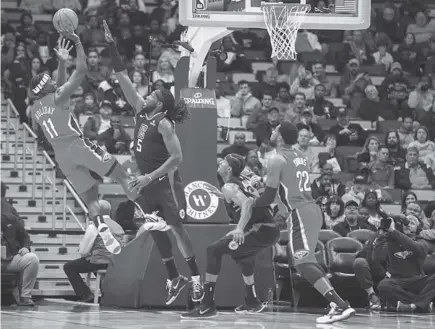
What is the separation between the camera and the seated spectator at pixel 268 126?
61.1ft

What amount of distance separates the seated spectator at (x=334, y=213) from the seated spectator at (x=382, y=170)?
95.5 inches

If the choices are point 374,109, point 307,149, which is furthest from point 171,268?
point 374,109

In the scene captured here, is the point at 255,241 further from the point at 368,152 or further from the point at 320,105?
the point at 320,105

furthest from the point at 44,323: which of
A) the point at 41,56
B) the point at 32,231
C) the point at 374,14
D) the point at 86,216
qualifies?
the point at 374,14

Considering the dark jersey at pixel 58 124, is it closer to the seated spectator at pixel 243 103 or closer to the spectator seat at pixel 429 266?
the spectator seat at pixel 429 266

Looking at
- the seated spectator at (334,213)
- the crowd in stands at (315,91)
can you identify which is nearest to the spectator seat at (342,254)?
the crowd in stands at (315,91)

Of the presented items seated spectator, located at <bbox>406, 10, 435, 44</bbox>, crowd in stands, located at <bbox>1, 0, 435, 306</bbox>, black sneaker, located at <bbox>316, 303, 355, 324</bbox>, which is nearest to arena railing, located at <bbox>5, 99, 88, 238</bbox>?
crowd in stands, located at <bbox>1, 0, 435, 306</bbox>

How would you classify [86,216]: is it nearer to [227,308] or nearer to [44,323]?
[227,308]

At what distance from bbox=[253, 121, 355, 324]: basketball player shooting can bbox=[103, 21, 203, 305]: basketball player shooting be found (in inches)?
40.1

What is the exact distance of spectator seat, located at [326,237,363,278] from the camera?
1490 cm

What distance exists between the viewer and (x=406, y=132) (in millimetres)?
20016

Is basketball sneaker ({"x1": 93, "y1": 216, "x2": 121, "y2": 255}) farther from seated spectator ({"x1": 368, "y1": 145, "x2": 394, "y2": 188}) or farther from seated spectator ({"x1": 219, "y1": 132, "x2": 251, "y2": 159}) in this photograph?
Answer: seated spectator ({"x1": 368, "y1": 145, "x2": 394, "y2": 188})

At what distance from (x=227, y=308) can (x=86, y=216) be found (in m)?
4.11

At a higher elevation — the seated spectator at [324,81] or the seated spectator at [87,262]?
the seated spectator at [324,81]
